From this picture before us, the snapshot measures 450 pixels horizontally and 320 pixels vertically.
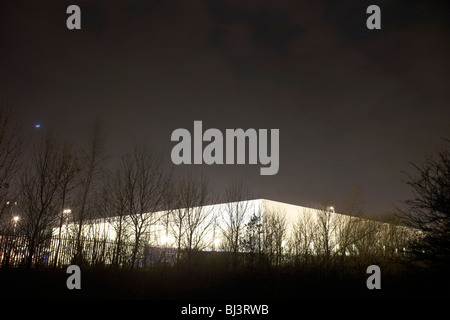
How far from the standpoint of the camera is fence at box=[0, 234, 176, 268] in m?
13.1

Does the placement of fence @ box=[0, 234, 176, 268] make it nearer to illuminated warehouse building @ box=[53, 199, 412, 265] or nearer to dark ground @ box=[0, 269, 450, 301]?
illuminated warehouse building @ box=[53, 199, 412, 265]

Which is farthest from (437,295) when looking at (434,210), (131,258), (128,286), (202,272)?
(131,258)

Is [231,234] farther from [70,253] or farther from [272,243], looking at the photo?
[70,253]

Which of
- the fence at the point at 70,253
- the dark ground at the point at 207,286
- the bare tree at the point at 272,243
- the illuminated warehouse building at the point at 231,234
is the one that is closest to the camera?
the dark ground at the point at 207,286

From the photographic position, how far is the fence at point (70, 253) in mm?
13086

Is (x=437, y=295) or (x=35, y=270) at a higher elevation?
(x=35, y=270)

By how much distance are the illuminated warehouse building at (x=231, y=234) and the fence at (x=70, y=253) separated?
A: 0.06 m

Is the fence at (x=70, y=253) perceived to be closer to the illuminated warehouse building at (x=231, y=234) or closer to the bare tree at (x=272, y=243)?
the illuminated warehouse building at (x=231, y=234)

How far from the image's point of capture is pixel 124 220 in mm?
17078

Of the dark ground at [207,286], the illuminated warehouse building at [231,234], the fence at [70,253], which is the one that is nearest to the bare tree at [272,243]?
the illuminated warehouse building at [231,234]

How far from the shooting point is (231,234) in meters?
21.7

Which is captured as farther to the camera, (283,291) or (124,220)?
(124,220)

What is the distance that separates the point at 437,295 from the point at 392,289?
2559 millimetres
